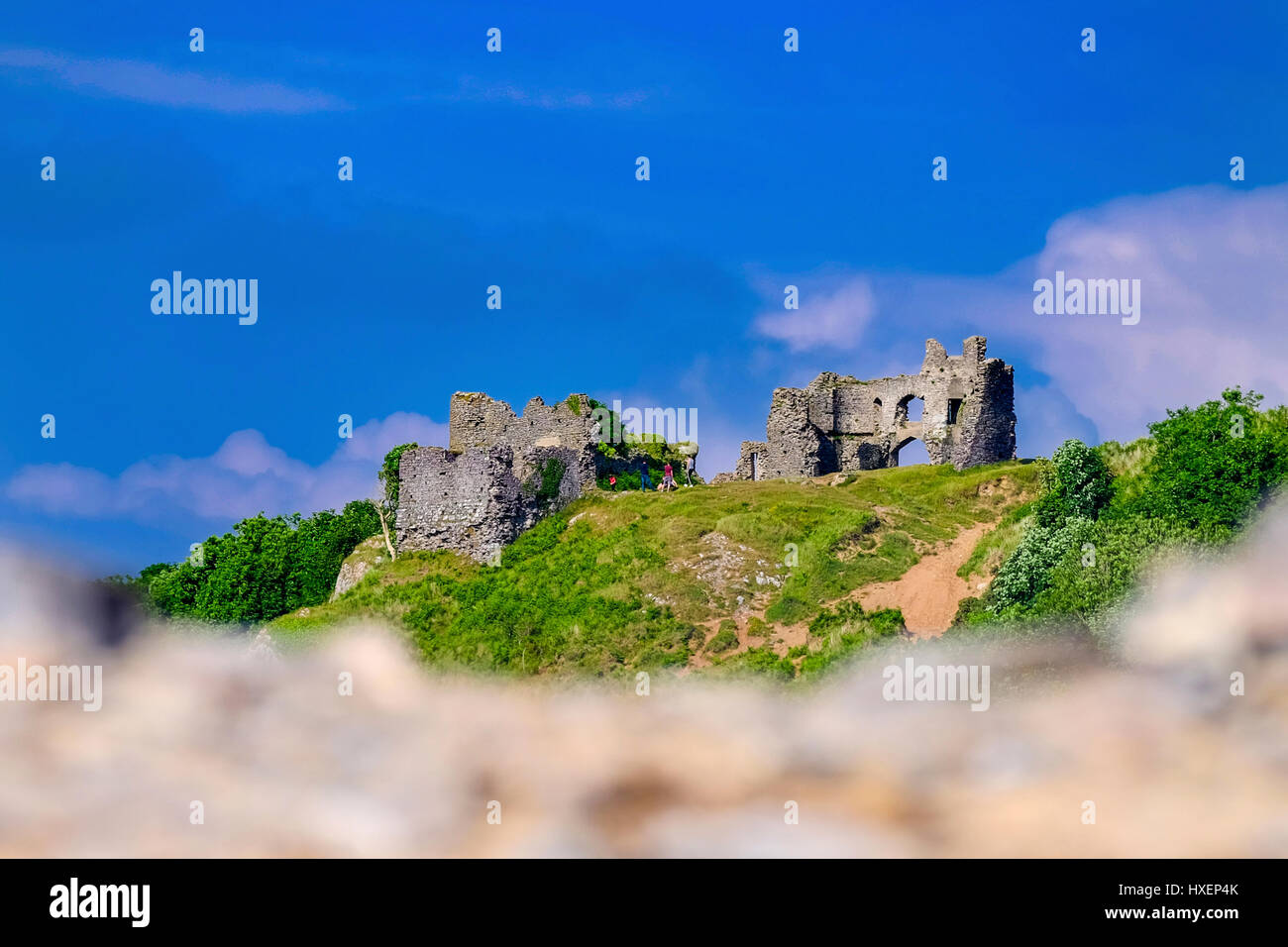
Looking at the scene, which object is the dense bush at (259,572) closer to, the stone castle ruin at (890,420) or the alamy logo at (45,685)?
the stone castle ruin at (890,420)

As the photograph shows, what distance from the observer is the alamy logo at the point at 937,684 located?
33.0m

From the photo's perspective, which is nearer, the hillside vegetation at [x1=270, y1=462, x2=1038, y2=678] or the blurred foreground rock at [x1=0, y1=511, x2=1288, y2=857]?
the blurred foreground rock at [x1=0, y1=511, x2=1288, y2=857]

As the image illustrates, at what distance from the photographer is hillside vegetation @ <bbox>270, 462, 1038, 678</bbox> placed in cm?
4088

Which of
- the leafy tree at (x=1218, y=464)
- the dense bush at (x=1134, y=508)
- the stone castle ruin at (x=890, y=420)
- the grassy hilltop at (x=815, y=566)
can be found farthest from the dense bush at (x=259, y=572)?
the leafy tree at (x=1218, y=464)

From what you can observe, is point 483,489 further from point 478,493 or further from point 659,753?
point 659,753

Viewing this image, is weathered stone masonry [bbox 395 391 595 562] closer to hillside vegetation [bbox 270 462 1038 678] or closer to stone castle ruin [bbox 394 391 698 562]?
stone castle ruin [bbox 394 391 698 562]

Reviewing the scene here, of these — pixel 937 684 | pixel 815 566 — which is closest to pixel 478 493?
pixel 815 566

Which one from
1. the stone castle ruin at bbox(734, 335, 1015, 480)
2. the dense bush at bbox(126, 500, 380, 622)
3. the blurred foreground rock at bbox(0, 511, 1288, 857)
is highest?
the stone castle ruin at bbox(734, 335, 1015, 480)

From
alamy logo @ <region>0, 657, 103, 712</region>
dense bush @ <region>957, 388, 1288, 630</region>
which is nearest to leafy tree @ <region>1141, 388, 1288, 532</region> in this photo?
dense bush @ <region>957, 388, 1288, 630</region>

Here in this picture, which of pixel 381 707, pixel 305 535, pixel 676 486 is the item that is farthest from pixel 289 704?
pixel 305 535

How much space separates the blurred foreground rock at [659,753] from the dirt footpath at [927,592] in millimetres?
4082

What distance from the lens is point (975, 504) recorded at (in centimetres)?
5425

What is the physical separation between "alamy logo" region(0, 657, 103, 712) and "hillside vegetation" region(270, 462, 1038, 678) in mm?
12170

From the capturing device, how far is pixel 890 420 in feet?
231
